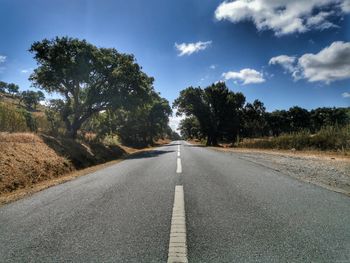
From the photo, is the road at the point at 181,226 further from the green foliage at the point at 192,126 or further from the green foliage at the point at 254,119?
the green foliage at the point at 254,119

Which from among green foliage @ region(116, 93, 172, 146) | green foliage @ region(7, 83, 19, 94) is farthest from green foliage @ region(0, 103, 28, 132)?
green foliage @ region(7, 83, 19, 94)

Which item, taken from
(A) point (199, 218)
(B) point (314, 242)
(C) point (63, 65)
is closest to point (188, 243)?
(A) point (199, 218)

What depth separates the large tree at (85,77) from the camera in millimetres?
22750

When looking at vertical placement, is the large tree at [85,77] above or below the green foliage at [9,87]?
below

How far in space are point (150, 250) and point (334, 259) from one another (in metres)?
1.92

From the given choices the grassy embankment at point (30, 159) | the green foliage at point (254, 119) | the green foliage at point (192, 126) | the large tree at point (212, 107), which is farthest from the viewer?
the green foliage at point (254, 119)

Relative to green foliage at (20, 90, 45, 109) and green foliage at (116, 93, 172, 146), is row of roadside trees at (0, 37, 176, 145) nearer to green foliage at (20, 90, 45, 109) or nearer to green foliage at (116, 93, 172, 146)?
green foliage at (116, 93, 172, 146)

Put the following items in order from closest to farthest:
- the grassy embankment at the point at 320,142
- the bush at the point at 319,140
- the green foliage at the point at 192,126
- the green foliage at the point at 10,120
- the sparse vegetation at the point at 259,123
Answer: the green foliage at the point at 10,120
the grassy embankment at the point at 320,142
the bush at the point at 319,140
the sparse vegetation at the point at 259,123
the green foliage at the point at 192,126

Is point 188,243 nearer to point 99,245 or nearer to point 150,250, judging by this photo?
point 150,250

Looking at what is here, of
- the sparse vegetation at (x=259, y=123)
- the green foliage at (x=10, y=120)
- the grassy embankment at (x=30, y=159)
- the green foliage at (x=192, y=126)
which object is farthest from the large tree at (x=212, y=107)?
the green foliage at (x=10, y=120)

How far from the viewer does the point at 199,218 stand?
13.5 ft

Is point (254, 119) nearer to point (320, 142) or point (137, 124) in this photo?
point (137, 124)

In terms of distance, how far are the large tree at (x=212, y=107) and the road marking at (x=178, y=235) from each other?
46137 millimetres

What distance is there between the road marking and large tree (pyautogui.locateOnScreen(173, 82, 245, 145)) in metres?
46.1
